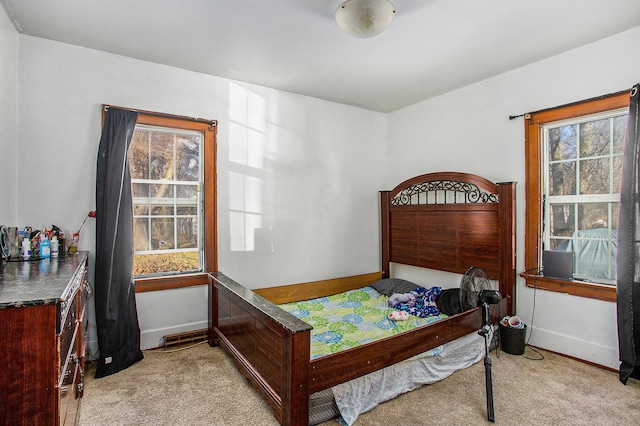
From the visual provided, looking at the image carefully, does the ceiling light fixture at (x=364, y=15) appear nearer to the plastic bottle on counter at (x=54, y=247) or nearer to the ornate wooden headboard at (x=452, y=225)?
the ornate wooden headboard at (x=452, y=225)

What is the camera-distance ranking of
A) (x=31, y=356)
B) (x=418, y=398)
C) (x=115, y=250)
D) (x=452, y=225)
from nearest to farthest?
1. (x=31, y=356)
2. (x=418, y=398)
3. (x=115, y=250)
4. (x=452, y=225)

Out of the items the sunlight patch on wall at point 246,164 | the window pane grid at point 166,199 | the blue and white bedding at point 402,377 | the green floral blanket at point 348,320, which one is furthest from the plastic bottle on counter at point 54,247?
the blue and white bedding at point 402,377

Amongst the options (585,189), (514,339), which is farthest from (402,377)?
(585,189)

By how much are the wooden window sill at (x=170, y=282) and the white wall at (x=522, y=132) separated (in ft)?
9.35

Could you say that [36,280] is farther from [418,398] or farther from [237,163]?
[418,398]

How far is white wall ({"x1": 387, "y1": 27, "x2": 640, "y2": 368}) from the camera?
2.63m

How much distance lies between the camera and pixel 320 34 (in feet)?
8.27

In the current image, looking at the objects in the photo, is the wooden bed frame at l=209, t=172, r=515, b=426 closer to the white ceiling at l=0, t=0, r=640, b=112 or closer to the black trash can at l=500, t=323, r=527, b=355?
the black trash can at l=500, t=323, r=527, b=355

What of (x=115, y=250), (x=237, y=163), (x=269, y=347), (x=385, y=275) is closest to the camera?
(x=269, y=347)

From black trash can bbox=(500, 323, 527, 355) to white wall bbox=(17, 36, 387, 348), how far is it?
186cm

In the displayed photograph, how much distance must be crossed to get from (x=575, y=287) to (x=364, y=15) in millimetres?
2794

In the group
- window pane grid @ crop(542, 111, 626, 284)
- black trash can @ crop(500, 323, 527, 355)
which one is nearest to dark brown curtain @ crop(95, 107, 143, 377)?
black trash can @ crop(500, 323, 527, 355)

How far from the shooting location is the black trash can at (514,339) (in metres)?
2.85

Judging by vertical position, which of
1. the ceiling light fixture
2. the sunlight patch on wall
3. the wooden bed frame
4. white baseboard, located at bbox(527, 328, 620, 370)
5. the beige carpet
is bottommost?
the beige carpet
